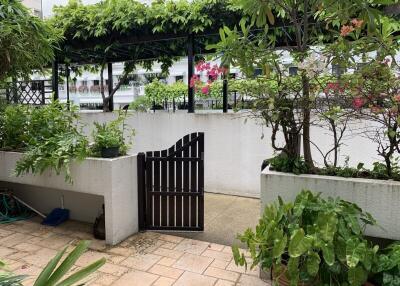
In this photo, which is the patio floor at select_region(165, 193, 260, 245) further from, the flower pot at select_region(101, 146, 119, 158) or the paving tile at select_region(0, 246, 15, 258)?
the paving tile at select_region(0, 246, 15, 258)

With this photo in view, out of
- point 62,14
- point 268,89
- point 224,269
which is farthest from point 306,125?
point 62,14

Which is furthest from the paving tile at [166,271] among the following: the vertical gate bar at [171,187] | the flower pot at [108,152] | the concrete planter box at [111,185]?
the flower pot at [108,152]

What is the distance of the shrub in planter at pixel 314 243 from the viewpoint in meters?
2.10

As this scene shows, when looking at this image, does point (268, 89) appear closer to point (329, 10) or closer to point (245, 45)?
point (245, 45)

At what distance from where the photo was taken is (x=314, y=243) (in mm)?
→ 2119

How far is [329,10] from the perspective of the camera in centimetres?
244

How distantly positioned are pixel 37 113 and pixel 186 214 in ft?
7.70

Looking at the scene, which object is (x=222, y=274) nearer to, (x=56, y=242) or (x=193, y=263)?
(x=193, y=263)

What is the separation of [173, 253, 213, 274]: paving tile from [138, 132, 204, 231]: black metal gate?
693mm

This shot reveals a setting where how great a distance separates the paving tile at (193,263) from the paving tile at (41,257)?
4.18 feet

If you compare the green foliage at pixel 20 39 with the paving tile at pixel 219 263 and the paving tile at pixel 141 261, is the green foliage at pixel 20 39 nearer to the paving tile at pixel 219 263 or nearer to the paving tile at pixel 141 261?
the paving tile at pixel 141 261

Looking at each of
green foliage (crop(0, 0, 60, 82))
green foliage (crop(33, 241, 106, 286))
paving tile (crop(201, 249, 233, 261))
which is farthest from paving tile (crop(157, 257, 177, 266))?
green foliage (crop(0, 0, 60, 82))

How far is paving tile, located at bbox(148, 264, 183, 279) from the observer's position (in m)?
2.96

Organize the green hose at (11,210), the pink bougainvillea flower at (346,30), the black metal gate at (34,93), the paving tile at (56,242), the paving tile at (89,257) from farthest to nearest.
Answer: the black metal gate at (34,93) → the green hose at (11,210) → the paving tile at (56,242) → the paving tile at (89,257) → the pink bougainvillea flower at (346,30)
